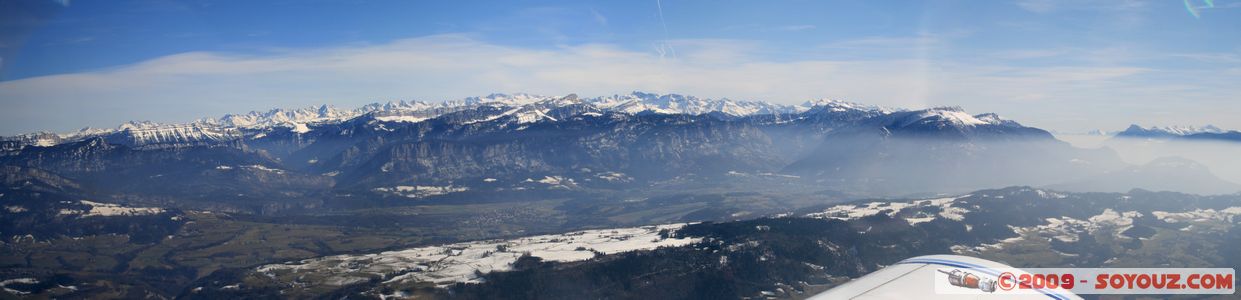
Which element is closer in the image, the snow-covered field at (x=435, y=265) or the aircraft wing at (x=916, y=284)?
the aircraft wing at (x=916, y=284)

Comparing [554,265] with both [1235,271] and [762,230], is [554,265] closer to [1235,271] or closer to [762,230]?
[762,230]

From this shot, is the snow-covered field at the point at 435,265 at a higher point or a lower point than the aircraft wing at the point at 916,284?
lower

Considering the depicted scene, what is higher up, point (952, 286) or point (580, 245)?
point (952, 286)

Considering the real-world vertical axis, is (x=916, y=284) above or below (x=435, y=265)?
above

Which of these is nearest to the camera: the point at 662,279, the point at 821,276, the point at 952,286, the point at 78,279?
the point at 952,286

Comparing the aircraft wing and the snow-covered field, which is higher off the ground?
the aircraft wing

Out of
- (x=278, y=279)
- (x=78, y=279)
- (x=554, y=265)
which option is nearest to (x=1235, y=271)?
(x=554, y=265)

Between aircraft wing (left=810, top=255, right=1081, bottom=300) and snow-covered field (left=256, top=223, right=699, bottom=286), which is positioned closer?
aircraft wing (left=810, top=255, right=1081, bottom=300)

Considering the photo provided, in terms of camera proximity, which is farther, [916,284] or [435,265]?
[435,265]
